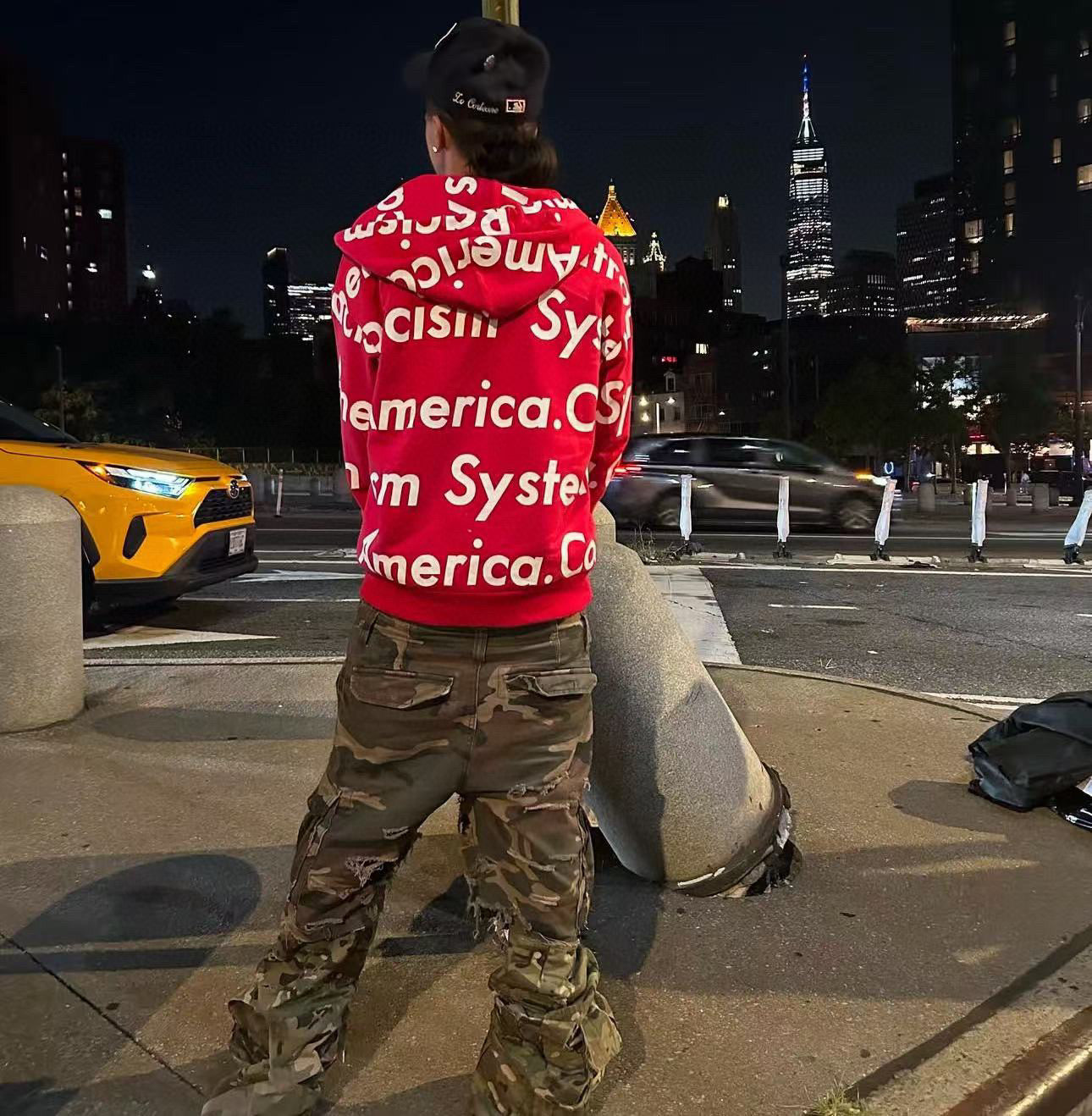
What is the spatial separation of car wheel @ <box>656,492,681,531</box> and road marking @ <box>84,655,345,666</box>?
11.6m

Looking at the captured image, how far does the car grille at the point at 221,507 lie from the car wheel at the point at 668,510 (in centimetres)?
1053

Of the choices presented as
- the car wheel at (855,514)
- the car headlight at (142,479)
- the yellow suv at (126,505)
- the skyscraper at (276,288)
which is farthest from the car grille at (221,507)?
the skyscraper at (276,288)

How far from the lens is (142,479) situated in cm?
674

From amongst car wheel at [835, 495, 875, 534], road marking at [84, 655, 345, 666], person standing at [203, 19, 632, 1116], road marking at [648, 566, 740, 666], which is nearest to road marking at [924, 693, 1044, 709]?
road marking at [648, 566, 740, 666]

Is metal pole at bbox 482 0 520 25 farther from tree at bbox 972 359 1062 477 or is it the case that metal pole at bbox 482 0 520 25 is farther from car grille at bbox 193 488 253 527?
tree at bbox 972 359 1062 477

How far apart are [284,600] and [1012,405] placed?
4327 cm

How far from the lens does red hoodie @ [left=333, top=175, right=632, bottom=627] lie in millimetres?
1867

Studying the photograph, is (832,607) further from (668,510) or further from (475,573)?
(668,510)

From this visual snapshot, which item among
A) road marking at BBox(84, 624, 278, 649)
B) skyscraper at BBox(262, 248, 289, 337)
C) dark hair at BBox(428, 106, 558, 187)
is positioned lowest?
road marking at BBox(84, 624, 278, 649)

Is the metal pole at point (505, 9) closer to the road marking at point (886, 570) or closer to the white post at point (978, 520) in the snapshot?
the road marking at point (886, 570)

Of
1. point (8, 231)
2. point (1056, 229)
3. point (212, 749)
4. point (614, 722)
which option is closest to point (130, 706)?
point (212, 749)

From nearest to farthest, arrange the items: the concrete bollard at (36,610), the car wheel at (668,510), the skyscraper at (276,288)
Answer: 1. the concrete bollard at (36,610)
2. the car wheel at (668,510)
3. the skyscraper at (276,288)

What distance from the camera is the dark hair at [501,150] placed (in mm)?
1996

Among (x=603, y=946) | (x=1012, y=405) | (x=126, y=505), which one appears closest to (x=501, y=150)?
(x=603, y=946)
